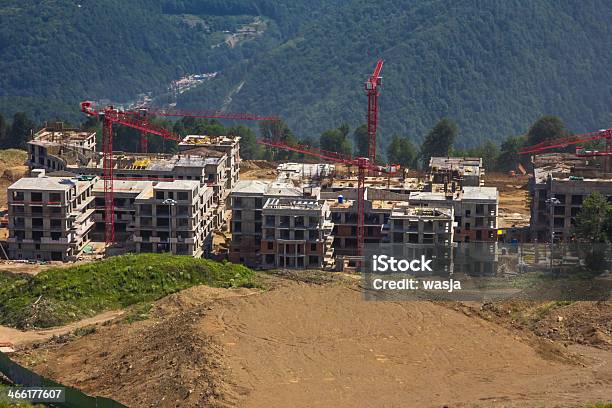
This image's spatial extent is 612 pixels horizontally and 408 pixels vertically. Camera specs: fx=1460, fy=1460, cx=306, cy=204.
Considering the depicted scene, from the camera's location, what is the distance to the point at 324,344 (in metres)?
66.6

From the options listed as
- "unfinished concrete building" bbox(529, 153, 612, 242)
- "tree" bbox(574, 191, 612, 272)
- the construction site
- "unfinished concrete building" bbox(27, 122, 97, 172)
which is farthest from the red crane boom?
"unfinished concrete building" bbox(27, 122, 97, 172)

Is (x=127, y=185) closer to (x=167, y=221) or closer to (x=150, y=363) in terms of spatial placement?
(x=167, y=221)

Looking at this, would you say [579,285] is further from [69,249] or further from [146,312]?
[69,249]

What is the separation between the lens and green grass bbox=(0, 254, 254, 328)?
251ft

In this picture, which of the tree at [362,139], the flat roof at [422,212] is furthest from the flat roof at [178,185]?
the tree at [362,139]

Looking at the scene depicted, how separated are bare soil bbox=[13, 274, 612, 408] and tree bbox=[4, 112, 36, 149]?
214 ft

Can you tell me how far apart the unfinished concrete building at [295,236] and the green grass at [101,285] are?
8.76 meters

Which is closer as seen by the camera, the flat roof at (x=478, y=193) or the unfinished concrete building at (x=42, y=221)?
the unfinished concrete building at (x=42, y=221)

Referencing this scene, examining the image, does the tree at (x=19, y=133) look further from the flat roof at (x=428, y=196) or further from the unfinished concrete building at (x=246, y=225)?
the flat roof at (x=428, y=196)

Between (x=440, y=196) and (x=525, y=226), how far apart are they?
9.76m

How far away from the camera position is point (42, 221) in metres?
94.7

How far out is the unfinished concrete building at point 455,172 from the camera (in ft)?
335

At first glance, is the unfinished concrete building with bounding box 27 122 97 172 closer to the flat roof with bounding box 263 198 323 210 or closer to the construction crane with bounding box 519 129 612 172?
the flat roof with bounding box 263 198 323 210

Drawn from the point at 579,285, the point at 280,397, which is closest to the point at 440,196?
the point at 579,285
